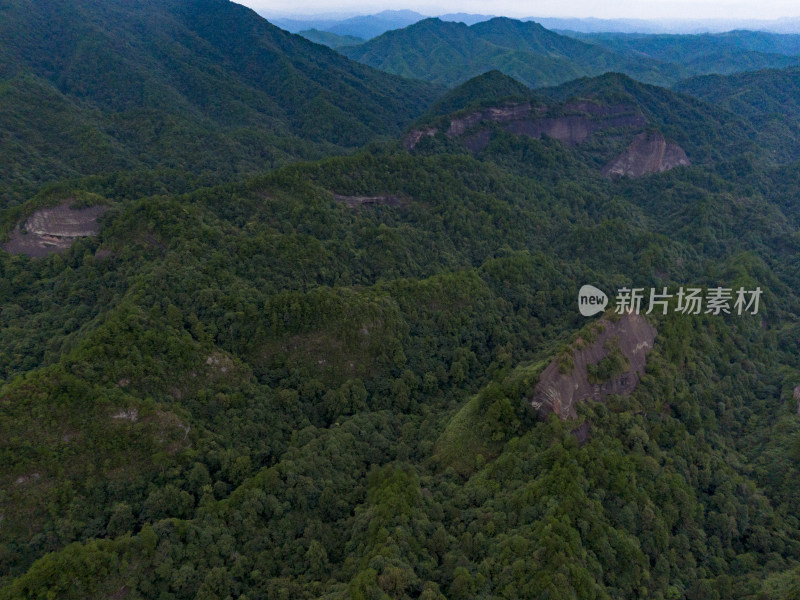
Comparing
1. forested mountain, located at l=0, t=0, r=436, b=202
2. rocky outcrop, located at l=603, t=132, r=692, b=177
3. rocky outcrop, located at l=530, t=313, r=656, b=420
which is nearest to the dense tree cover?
rocky outcrop, located at l=530, t=313, r=656, b=420

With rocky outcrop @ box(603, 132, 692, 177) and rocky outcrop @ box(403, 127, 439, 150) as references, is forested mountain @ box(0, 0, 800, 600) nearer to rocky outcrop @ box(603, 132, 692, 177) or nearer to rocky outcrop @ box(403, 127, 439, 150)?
rocky outcrop @ box(403, 127, 439, 150)

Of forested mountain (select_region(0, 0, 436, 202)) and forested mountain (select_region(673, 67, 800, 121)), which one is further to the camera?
forested mountain (select_region(673, 67, 800, 121))

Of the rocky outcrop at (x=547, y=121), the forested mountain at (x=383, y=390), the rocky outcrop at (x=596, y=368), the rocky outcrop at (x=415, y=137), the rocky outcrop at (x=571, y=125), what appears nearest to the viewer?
the forested mountain at (x=383, y=390)

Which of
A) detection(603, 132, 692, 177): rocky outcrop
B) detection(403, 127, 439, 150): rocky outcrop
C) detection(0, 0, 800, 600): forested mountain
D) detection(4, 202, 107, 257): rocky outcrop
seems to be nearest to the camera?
detection(0, 0, 800, 600): forested mountain

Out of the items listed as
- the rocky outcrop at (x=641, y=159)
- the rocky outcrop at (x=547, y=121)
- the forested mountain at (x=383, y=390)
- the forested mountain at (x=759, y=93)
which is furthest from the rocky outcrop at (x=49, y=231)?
the forested mountain at (x=759, y=93)

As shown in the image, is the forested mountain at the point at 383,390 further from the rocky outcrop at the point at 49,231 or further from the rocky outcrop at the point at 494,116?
the rocky outcrop at the point at 494,116

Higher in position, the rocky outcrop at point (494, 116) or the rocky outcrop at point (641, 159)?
the rocky outcrop at point (494, 116)

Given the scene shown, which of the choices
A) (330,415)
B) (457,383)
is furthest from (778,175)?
(330,415)
